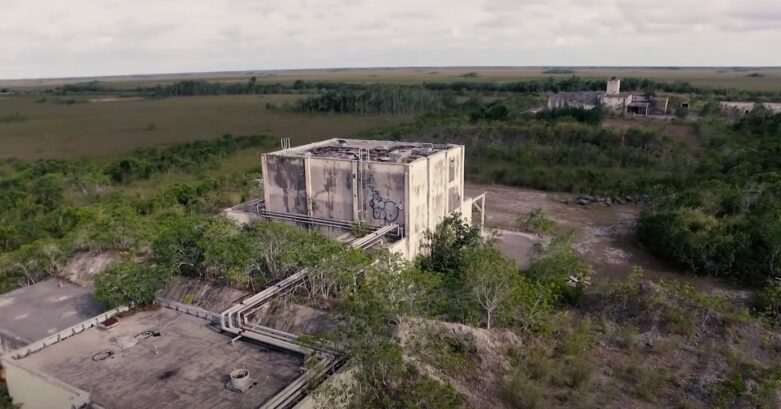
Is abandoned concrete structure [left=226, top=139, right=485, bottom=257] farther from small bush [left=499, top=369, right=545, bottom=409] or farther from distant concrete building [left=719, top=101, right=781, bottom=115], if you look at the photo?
distant concrete building [left=719, top=101, right=781, bottom=115]

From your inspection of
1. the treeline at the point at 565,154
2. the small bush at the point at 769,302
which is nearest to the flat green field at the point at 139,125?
the treeline at the point at 565,154

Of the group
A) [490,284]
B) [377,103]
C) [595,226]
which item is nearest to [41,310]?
[490,284]

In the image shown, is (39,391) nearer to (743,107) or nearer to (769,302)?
(769,302)

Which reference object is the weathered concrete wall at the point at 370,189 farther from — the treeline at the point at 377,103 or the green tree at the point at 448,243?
the treeline at the point at 377,103

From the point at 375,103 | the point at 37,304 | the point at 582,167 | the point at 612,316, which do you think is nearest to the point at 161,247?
the point at 37,304

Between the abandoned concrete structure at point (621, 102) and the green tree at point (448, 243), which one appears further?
the abandoned concrete structure at point (621, 102)

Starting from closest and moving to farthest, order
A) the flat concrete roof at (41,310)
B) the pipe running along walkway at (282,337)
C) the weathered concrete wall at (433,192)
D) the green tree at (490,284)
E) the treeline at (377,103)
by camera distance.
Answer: the pipe running along walkway at (282,337), the green tree at (490,284), the flat concrete roof at (41,310), the weathered concrete wall at (433,192), the treeline at (377,103)

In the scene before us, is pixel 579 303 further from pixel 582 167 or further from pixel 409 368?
pixel 582 167
